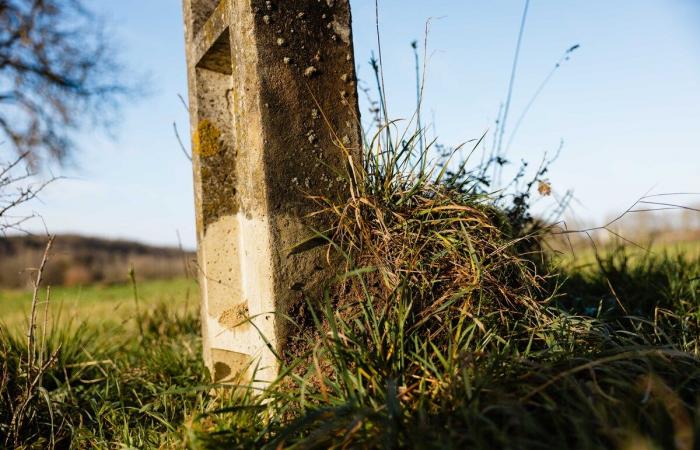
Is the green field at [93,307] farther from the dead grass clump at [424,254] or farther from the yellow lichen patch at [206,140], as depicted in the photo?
the dead grass clump at [424,254]

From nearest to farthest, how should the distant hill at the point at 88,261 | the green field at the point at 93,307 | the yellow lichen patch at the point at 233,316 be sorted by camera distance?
the yellow lichen patch at the point at 233,316 → the green field at the point at 93,307 → the distant hill at the point at 88,261

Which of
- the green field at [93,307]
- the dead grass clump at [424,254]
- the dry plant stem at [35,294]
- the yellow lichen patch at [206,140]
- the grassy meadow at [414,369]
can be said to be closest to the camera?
the grassy meadow at [414,369]

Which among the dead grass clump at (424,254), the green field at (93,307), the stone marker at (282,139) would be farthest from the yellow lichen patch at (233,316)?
the green field at (93,307)

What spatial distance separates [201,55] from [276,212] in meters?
1.10

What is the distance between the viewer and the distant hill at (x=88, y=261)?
16.3 metres

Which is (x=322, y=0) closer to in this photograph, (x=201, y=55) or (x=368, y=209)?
(x=201, y=55)

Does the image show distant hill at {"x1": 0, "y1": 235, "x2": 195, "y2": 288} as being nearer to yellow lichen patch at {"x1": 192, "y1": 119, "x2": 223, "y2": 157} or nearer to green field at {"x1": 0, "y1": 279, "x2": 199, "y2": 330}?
green field at {"x1": 0, "y1": 279, "x2": 199, "y2": 330}

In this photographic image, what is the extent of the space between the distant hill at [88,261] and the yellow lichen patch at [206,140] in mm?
12729

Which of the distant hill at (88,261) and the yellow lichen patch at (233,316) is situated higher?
the distant hill at (88,261)

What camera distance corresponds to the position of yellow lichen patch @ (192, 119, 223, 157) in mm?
2559

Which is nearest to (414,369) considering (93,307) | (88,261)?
(93,307)

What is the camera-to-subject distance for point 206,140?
8.45 ft

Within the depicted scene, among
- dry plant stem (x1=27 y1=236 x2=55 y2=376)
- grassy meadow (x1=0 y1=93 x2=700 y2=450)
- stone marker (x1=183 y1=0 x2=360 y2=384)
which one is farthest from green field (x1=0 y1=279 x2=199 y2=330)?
stone marker (x1=183 y1=0 x2=360 y2=384)

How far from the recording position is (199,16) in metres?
2.63
